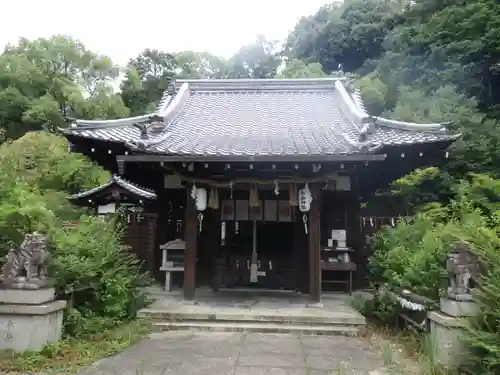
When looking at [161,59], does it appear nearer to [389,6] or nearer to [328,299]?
[389,6]

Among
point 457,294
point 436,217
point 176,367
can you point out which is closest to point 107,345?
point 176,367

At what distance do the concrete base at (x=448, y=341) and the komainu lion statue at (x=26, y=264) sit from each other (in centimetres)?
534

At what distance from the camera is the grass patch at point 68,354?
5270 millimetres

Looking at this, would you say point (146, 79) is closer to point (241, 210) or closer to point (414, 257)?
point (241, 210)

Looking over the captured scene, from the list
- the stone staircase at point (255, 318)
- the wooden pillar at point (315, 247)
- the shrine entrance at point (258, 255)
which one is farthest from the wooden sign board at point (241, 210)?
the stone staircase at point (255, 318)

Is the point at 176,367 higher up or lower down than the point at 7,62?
lower down

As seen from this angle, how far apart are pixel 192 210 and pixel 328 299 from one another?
372cm

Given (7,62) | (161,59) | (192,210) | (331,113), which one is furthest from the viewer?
(161,59)

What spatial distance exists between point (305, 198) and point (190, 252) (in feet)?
8.99

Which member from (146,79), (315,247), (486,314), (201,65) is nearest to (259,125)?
(315,247)

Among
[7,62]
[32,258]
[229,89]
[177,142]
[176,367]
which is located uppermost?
[7,62]

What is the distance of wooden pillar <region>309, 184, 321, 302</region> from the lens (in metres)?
8.90

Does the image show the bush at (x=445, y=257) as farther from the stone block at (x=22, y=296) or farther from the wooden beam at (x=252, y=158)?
the stone block at (x=22, y=296)

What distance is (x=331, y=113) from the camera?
1275cm
